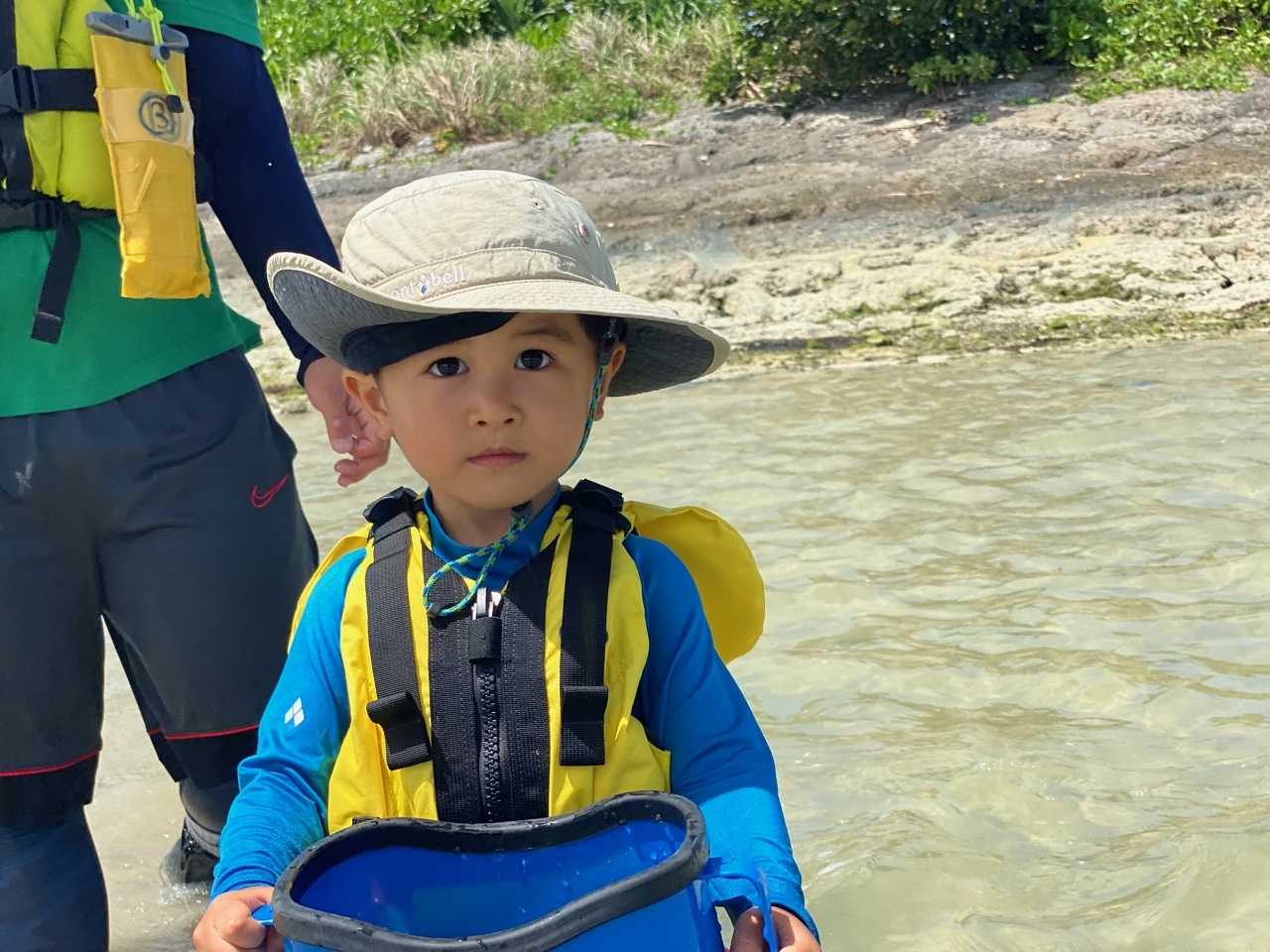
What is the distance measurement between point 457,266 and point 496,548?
15.0 inches

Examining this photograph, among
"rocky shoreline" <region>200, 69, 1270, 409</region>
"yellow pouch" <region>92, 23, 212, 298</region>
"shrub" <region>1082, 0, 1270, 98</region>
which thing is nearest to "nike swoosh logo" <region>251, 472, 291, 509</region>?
"yellow pouch" <region>92, 23, 212, 298</region>

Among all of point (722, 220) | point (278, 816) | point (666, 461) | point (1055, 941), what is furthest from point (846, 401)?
point (278, 816)

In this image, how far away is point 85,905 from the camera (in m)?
2.24

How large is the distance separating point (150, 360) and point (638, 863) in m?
1.25

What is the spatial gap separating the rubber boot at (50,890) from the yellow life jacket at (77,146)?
80 cm

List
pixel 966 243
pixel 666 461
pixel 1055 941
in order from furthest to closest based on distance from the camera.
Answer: pixel 966 243, pixel 666 461, pixel 1055 941

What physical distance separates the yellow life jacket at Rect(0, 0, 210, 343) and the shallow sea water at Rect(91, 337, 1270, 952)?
1448mm

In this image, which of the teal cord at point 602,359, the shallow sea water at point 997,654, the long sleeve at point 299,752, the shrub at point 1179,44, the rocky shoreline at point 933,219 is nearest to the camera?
Result: the long sleeve at point 299,752

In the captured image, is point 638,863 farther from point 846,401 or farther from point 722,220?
point 722,220

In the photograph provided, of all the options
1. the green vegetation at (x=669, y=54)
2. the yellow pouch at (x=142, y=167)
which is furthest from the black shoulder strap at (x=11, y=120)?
the green vegetation at (x=669, y=54)

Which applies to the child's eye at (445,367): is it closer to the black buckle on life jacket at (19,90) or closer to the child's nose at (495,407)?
the child's nose at (495,407)

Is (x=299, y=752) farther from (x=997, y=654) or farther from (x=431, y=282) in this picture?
(x=997, y=654)

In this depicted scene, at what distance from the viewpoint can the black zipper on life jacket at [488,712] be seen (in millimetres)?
1751

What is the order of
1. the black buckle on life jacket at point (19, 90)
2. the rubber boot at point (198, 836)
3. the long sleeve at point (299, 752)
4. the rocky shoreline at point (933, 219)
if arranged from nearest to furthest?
the long sleeve at point (299, 752), the black buckle on life jacket at point (19, 90), the rubber boot at point (198, 836), the rocky shoreline at point (933, 219)
